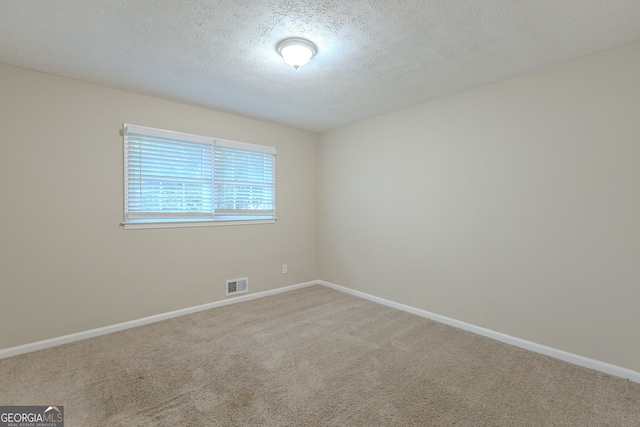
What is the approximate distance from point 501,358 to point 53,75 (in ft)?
15.5

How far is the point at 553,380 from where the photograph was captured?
2180 mm

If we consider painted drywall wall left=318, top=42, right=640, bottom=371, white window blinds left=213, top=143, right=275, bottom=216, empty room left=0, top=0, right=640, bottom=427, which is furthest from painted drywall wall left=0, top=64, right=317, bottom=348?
painted drywall wall left=318, top=42, right=640, bottom=371

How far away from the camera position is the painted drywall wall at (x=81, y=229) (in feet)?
8.30

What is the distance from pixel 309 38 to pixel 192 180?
2210 mm

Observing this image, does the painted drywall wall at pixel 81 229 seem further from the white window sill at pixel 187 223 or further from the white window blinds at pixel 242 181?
the white window blinds at pixel 242 181

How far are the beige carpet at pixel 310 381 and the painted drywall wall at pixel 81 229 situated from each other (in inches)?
→ 14.4

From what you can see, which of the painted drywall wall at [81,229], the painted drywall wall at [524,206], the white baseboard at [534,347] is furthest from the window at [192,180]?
the white baseboard at [534,347]

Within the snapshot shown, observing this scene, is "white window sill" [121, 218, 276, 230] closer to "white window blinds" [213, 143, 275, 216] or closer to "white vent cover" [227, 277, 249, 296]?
"white window blinds" [213, 143, 275, 216]

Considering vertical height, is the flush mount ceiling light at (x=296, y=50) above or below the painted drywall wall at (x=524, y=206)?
above

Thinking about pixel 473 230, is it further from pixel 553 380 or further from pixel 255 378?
pixel 255 378

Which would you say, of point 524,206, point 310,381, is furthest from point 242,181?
point 524,206

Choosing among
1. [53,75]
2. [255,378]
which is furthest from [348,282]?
[53,75]

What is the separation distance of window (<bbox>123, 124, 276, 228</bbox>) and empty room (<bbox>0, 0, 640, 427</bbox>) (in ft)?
0.09

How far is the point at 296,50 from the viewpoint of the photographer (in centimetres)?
216
